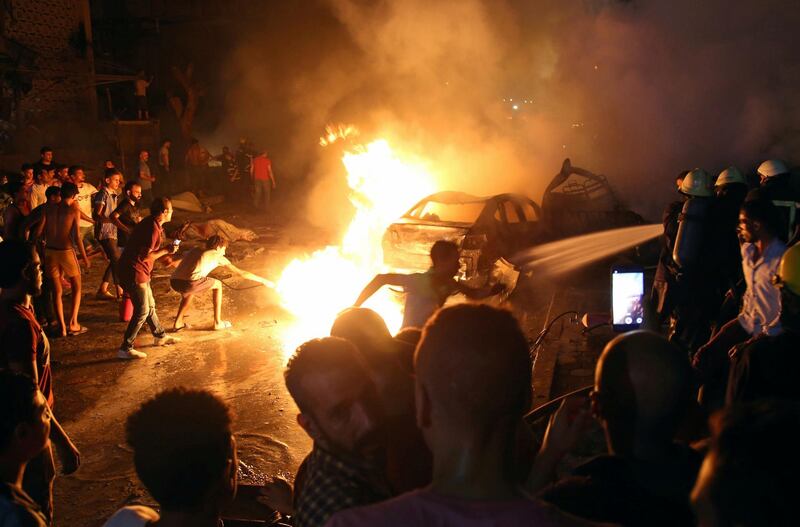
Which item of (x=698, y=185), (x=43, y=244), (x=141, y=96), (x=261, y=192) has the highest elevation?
(x=141, y=96)

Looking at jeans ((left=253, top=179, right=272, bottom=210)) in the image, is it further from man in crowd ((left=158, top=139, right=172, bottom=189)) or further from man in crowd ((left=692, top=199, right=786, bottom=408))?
man in crowd ((left=692, top=199, right=786, bottom=408))

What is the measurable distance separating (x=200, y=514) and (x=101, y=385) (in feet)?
18.5

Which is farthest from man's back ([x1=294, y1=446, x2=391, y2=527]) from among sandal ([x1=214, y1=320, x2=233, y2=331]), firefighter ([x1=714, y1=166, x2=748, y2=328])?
sandal ([x1=214, y1=320, x2=233, y2=331])

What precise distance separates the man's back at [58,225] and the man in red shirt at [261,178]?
11.3m

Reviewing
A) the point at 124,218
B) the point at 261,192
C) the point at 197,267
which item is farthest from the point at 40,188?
the point at 261,192

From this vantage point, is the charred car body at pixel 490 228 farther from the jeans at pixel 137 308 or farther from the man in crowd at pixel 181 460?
the man in crowd at pixel 181 460

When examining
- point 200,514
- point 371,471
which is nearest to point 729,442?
point 371,471

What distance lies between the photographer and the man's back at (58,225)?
8414 millimetres

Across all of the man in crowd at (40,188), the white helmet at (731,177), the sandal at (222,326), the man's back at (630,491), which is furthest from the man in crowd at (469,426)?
the man in crowd at (40,188)

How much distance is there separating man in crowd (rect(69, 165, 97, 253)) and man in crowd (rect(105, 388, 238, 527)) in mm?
8290

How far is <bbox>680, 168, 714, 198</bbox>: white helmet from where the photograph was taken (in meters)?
5.86

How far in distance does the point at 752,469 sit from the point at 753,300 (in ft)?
11.0

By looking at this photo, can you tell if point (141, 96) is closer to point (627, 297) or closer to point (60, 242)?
point (60, 242)

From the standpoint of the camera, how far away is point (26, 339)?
396cm
